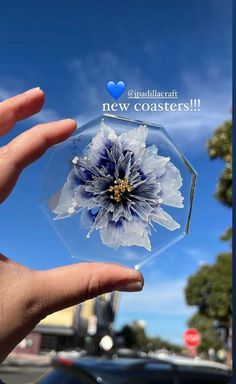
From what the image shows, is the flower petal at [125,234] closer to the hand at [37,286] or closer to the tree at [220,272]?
the hand at [37,286]

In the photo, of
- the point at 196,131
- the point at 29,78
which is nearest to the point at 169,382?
the point at 196,131

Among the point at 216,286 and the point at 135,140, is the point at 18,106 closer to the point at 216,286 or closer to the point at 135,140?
the point at 135,140

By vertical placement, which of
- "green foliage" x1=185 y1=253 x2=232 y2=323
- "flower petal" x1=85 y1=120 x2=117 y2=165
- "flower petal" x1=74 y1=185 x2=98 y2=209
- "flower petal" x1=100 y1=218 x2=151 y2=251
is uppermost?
"green foliage" x1=185 y1=253 x2=232 y2=323

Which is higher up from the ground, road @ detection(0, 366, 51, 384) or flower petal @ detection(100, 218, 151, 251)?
flower petal @ detection(100, 218, 151, 251)

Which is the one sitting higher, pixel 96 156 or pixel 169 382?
pixel 96 156

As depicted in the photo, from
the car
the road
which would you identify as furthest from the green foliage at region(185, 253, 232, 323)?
the road

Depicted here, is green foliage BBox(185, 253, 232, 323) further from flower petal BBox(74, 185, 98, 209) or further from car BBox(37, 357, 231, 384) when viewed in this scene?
flower petal BBox(74, 185, 98, 209)

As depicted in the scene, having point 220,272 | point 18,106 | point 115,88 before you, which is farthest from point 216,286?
point 18,106

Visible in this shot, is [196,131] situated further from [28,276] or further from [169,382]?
[169,382]
